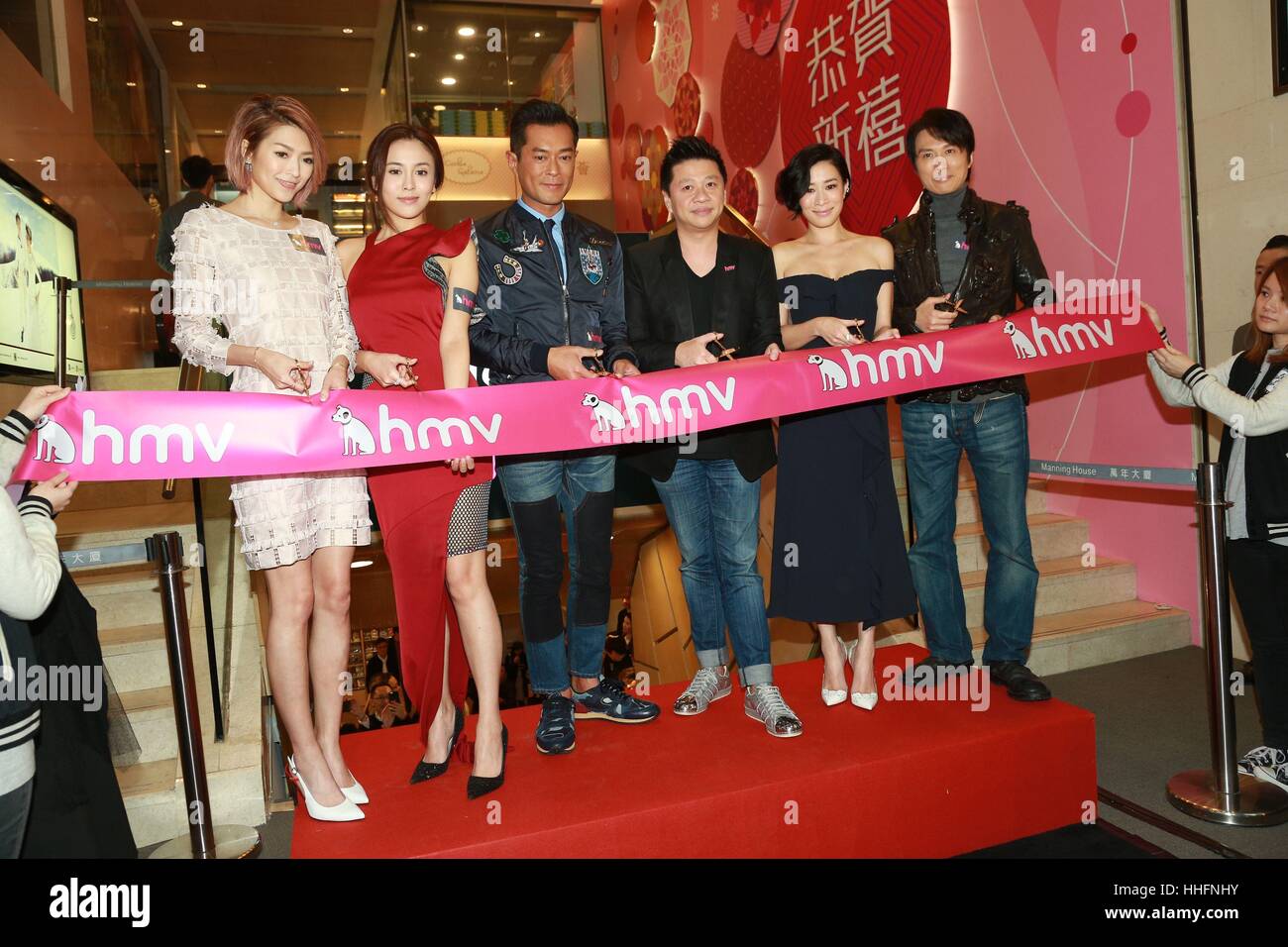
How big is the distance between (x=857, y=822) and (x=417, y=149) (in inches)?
81.5

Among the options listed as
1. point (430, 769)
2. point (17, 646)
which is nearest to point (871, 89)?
point (430, 769)

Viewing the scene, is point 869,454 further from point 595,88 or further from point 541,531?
point 595,88

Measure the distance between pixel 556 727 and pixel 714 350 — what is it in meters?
1.18

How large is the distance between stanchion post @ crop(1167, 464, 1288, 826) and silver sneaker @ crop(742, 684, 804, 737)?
1.18 m

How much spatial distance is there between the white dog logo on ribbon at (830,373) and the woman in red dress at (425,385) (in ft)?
3.27

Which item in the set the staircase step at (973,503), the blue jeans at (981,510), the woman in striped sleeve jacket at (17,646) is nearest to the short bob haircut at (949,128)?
the blue jeans at (981,510)

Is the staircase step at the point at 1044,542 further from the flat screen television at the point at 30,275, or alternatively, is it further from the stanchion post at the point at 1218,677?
the flat screen television at the point at 30,275

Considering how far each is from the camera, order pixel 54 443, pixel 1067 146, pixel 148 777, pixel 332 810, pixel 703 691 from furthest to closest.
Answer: pixel 1067 146 → pixel 148 777 → pixel 703 691 → pixel 332 810 → pixel 54 443

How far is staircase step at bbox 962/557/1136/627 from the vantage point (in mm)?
4242

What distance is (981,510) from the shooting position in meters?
2.79

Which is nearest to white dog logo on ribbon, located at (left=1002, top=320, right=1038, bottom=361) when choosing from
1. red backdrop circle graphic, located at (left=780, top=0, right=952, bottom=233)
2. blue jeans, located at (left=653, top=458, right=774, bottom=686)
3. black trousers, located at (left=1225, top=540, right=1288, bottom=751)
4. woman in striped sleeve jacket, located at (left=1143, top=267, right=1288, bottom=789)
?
woman in striped sleeve jacket, located at (left=1143, top=267, right=1288, bottom=789)

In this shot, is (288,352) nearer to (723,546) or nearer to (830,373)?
(723,546)

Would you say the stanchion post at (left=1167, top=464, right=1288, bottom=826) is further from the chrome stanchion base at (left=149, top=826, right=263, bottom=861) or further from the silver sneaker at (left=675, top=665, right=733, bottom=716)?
the chrome stanchion base at (left=149, top=826, right=263, bottom=861)
